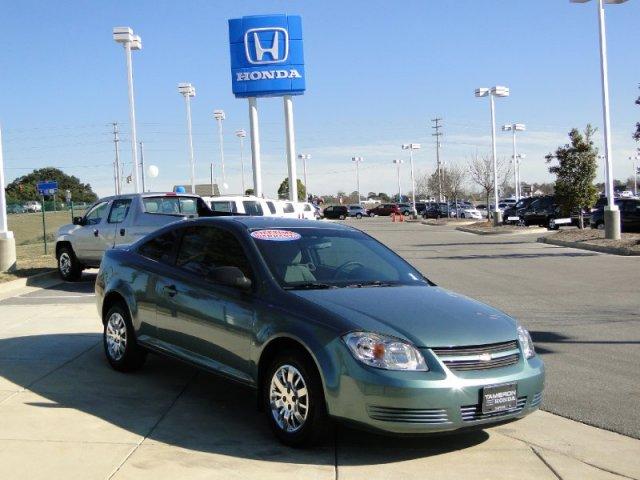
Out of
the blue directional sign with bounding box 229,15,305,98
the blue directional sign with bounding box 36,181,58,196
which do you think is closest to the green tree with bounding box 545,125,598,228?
the blue directional sign with bounding box 229,15,305,98

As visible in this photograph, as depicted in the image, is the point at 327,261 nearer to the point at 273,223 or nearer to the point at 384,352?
the point at 273,223

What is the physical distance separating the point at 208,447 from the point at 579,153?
95.5 feet

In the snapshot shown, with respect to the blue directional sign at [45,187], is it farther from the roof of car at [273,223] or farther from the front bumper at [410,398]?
the front bumper at [410,398]

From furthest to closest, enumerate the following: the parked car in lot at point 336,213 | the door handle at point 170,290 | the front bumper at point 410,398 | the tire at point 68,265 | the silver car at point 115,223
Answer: the parked car in lot at point 336,213 < the tire at point 68,265 < the silver car at point 115,223 < the door handle at point 170,290 < the front bumper at point 410,398

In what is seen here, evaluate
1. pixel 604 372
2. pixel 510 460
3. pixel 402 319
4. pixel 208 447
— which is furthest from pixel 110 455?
pixel 604 372

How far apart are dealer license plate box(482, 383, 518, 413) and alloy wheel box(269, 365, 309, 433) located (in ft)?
3.92

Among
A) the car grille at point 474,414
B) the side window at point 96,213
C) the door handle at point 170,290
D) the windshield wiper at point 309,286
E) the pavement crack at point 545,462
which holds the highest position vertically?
the side window at point 96,213

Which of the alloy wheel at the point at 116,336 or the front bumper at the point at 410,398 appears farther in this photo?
the alloy wheel at the point at 116,336

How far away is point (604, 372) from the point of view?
309 inches

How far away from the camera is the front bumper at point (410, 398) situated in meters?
4.89

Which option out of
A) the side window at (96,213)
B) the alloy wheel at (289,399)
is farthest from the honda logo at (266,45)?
the alloy wheel at (289,399)

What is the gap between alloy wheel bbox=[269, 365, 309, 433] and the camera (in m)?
5.29

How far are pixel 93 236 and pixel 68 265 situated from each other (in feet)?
4.28

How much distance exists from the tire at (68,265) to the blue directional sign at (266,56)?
710 inches
